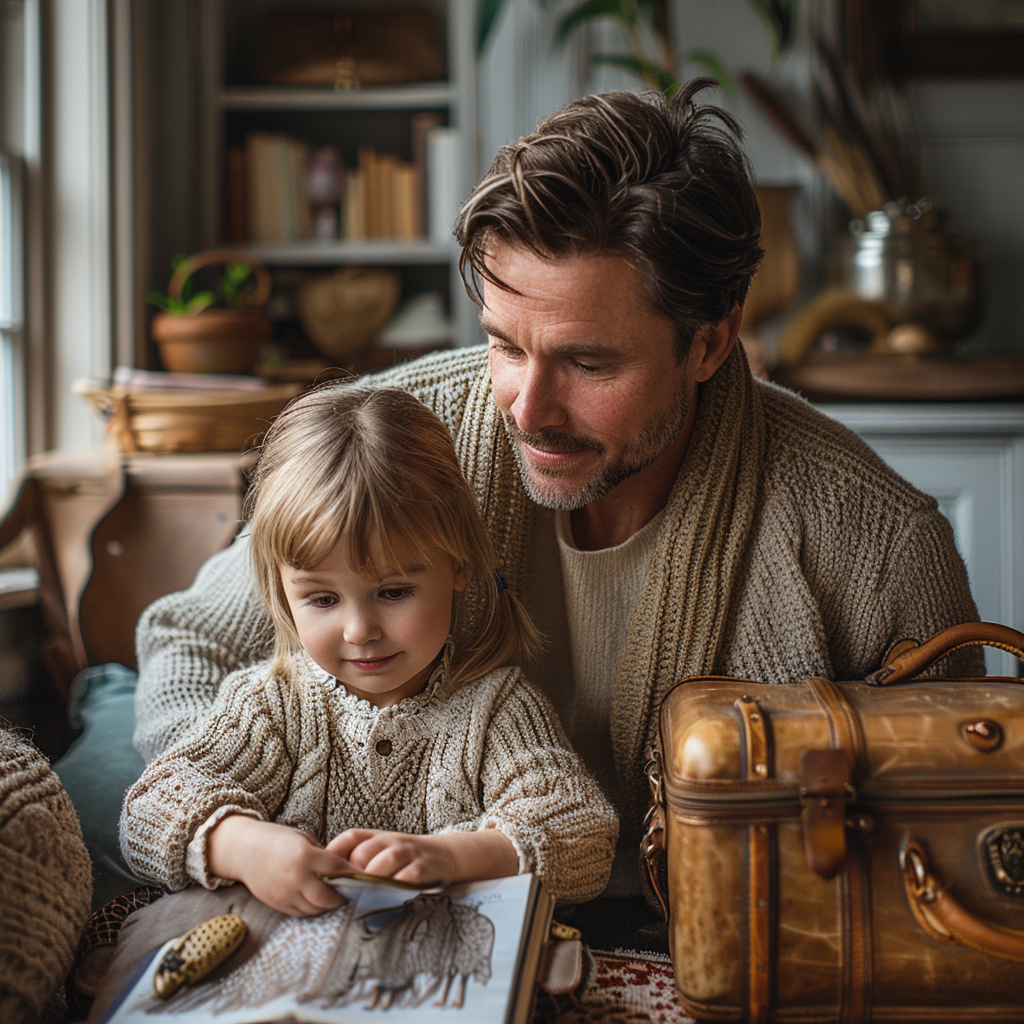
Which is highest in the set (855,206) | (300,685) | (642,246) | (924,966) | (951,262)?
(855,206)

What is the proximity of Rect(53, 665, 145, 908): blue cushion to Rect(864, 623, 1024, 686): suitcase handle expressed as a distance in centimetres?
75

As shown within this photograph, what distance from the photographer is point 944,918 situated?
0.73m

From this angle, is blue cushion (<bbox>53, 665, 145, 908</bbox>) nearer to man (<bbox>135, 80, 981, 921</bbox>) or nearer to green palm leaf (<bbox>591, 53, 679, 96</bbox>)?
man (<bbox>135, 80, 981, 921</bbox>)

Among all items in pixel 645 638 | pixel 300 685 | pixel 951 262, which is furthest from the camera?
pixel 951 262

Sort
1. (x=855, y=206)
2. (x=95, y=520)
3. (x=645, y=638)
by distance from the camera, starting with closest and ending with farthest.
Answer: (x=645, y=638) → (x=95, y=520) → (x=855, y=206)

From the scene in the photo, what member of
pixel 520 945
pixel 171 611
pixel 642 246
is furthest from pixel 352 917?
pixel 642 246

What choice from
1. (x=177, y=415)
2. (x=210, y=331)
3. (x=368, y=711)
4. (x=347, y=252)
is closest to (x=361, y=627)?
(x=368, y=711)

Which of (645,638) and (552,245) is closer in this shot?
(552,245)

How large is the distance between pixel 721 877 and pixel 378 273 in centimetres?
256

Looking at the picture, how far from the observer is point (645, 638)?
1.16 meters

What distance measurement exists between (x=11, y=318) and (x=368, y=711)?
1.86 metres

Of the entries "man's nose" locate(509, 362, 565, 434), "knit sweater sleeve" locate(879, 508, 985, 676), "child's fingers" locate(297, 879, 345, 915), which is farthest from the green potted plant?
"child's fingers" locate(297, 879, 345, 915)

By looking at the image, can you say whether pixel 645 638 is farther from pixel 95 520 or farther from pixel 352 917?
pixel 95 520

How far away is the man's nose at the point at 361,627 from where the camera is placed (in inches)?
35.9
